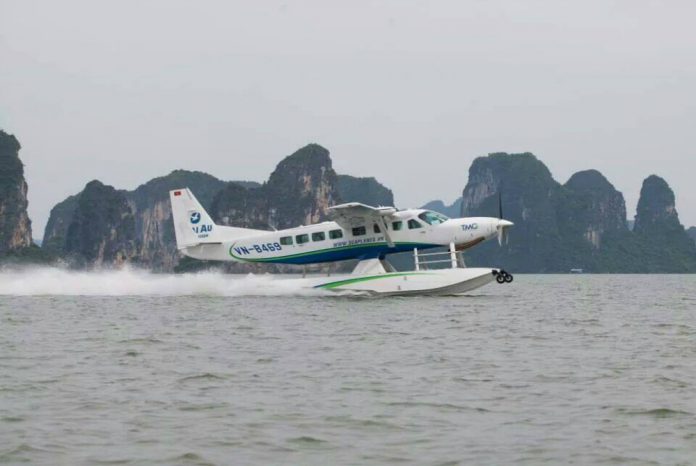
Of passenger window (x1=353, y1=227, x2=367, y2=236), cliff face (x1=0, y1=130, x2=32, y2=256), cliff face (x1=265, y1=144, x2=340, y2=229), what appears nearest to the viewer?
passenger window (x1=353, y1=227, x2=367, y2=236)

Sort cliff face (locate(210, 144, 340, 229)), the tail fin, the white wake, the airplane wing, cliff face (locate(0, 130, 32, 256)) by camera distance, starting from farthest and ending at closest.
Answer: cliff face (locate(210, 144, 340, 229))
cliff face (locate(0, 130, 32, 256))
the white wake
the tail fin
the airplane wing

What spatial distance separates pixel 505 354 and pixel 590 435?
6.74 m

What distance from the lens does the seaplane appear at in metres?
30.6

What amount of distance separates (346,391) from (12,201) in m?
135

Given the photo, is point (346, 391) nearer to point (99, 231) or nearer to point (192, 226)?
point (192, 226)

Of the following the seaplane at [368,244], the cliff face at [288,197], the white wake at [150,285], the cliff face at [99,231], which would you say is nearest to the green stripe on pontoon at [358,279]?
the seaplane at [368,244]

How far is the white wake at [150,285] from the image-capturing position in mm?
34219

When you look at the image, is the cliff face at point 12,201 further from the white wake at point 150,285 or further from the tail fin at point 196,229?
the tail fin at point 196,229

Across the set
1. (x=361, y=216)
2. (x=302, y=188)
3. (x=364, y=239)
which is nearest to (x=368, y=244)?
(x=364, y=239)

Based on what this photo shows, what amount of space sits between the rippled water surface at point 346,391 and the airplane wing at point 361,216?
7047 mm

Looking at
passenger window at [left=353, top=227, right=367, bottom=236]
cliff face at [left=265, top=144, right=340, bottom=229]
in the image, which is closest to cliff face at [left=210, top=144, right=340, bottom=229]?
cliff face at [left=265, top=144, right=340, bottom=229]

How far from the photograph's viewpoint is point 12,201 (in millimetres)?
138875

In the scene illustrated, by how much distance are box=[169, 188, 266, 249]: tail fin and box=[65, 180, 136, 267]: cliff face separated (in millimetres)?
134388

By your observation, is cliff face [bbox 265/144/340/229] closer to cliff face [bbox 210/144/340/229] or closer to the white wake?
cliff face [bbox 210/144/340/229]
